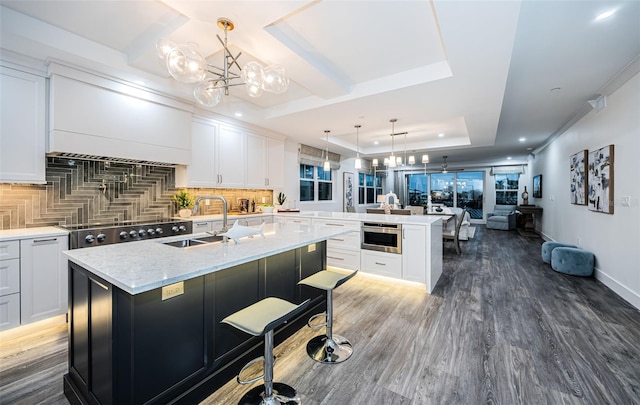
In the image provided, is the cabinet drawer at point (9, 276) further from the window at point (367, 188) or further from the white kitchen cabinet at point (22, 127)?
the window at point (367, 188)

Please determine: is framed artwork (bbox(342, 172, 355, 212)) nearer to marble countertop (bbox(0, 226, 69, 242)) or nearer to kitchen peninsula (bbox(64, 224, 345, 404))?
kitchen peninsula (bbox(64, 224, 345, 404))

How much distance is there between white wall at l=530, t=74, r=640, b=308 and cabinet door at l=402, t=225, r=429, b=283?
7.42 ft

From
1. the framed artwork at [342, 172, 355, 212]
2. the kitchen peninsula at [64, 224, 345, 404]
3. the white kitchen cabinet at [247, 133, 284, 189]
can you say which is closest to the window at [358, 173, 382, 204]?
the framed artwork at [342, 172, 355, 212]

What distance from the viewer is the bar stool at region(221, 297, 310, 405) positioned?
138 centimetres

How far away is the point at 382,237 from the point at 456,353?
→ 1772 mm

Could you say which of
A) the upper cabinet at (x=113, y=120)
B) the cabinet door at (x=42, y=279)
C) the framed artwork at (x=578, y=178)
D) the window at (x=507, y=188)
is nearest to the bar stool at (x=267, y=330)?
the cabinet door at (x=42, y=279)

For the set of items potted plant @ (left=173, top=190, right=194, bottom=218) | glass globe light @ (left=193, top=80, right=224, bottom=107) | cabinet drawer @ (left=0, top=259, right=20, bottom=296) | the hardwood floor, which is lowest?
the hardwood floor

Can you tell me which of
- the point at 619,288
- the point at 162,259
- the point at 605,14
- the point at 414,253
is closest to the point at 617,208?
the point at 619,288

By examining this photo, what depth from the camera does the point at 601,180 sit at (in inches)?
148

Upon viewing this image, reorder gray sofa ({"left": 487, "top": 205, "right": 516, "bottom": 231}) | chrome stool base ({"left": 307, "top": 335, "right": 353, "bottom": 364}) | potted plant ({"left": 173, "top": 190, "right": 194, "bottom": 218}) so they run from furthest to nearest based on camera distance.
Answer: gray sofa ({"left": 487, "top": 205, "right": 516, "bottom": 231}), potted plant ({"left": 173, "top": 190, "right": 194, "bottom": 218}), chrome stool base ({"left": 307, "top": 335, "right": 353, "bottom": 364})

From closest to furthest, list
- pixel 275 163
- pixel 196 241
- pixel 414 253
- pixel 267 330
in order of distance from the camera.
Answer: pixel 267 330 → pixel 196 241 → pixel 414 253 → pixel 275 163

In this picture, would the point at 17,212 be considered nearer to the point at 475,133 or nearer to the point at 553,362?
the point at 553,362

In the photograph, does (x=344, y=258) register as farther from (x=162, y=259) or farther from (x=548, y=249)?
(x=548, y=249)

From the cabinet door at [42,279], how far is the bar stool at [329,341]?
8.09 feet
